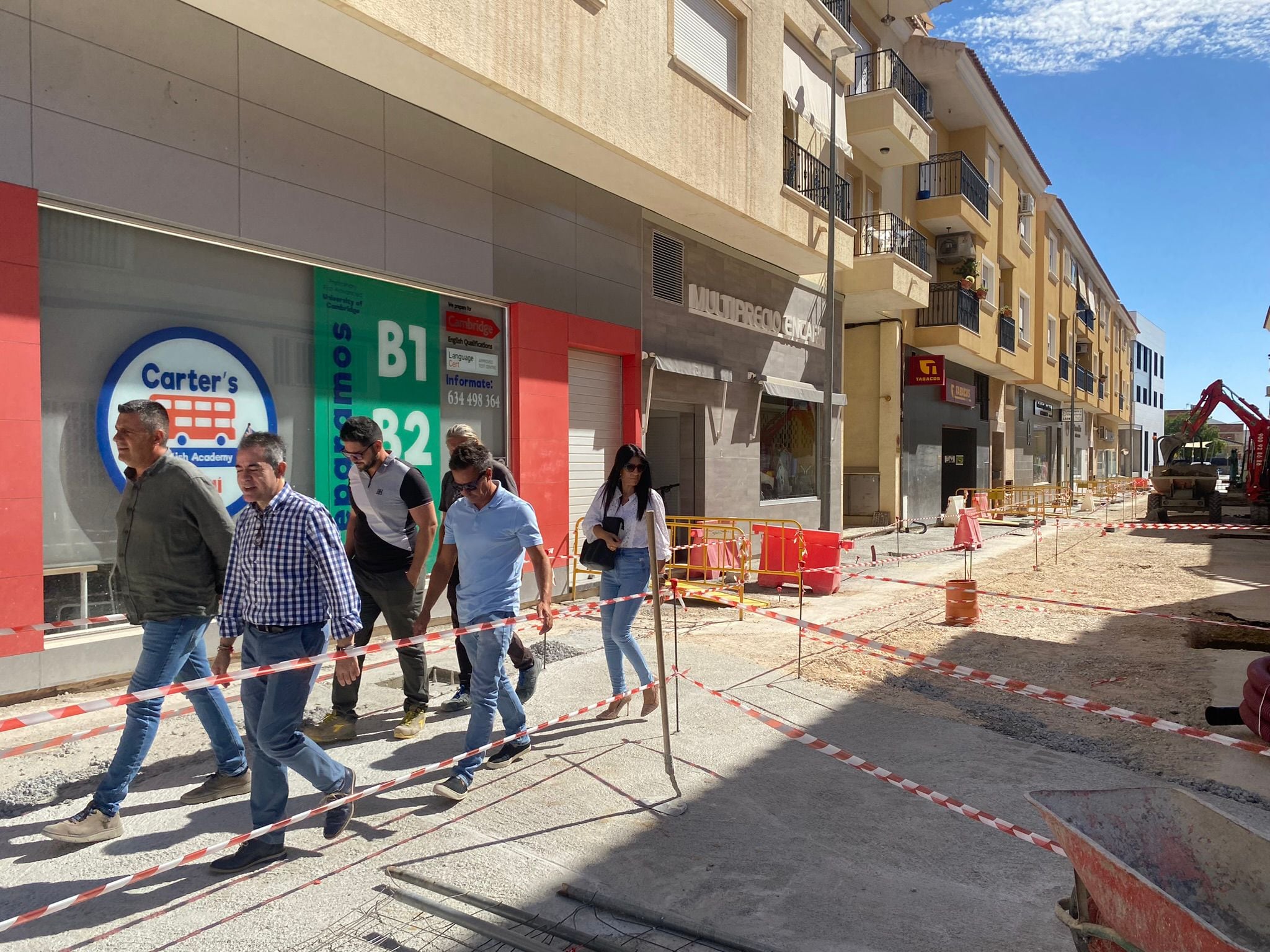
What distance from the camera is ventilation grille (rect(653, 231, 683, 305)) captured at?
12.7 m

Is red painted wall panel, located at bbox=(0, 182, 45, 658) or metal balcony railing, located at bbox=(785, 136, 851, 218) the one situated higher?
metal balcony railing, located at bbox=(785, 136, 851, 218)

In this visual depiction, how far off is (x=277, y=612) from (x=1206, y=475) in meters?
28.8

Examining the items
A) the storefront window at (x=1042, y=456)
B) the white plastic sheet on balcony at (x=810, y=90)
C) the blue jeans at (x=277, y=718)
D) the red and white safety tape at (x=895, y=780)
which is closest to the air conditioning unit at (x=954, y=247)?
the white plastic sheet on balcony at (x=810, y=90)

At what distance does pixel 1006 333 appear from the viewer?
2897cm

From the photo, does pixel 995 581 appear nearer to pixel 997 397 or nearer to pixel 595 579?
pixel 595 579

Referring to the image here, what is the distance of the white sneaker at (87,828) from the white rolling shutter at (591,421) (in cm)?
748

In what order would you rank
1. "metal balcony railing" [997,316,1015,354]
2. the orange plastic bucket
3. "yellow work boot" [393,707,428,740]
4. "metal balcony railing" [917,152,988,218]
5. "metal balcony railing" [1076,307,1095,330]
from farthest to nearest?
"metal balcony railing" [1076,307,1095,330]
"metal balcony railing" [997,316,1015,354]
"metal balcony railing" [917,152,988,218]
the orange plastic bucket
"yellow work boot" [393,707,428,740]

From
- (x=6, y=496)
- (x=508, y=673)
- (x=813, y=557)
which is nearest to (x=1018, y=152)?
(x=813, y=557)

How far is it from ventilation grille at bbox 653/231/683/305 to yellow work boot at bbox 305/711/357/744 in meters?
8.70

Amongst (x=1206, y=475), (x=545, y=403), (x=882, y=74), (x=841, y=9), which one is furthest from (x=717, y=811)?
(x=1206, y=475)

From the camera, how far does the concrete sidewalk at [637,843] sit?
10.7 feet

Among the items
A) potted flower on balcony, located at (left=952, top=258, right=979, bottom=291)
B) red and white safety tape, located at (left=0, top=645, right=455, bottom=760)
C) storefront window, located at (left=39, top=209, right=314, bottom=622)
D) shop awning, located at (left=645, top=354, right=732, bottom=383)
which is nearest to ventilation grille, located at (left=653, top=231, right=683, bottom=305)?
shop awning, located at (left=645, top=354, right=732, bottom=383)

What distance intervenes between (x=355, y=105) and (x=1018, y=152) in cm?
2841

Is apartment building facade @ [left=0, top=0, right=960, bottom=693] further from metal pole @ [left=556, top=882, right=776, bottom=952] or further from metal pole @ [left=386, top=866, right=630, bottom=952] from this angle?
metal pole @ [left=556, top=882, right=776, bottom=952]
